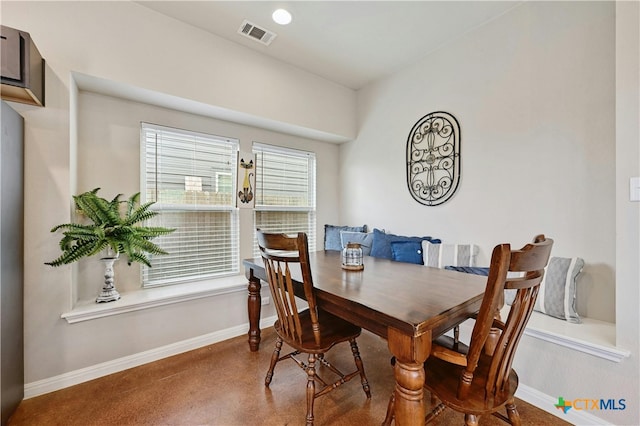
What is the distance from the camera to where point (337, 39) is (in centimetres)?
255

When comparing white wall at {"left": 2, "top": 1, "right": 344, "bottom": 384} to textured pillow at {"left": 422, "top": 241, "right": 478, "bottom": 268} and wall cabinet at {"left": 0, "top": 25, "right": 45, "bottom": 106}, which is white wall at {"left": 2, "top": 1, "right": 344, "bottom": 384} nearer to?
wall cabinet at {"left": 0, "top": 25, "right": 45, "bottom": 106}

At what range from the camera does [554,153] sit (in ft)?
6.39

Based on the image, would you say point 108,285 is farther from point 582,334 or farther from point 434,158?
point 582,334

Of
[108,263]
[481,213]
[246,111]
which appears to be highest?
[246,111]

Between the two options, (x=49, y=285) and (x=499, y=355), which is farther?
(x=49, y=285)

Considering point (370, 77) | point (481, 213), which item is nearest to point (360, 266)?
point (481, 213)

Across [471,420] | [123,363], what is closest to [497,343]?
[471,420]

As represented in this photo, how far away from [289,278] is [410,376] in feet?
2.37

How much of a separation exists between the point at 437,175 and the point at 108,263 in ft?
10.1

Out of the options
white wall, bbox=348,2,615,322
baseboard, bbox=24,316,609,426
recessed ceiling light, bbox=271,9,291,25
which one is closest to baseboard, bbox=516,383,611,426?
baseboard, bbox=24,316,609,426

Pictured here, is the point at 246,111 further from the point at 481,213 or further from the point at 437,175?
the point at 481,213

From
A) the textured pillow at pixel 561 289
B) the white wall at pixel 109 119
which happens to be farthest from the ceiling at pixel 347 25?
the textured pillow at pixel 561 289

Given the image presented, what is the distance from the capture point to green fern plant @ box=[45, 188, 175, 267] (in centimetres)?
184

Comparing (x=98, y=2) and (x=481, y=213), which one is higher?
(x=98, y=2)
